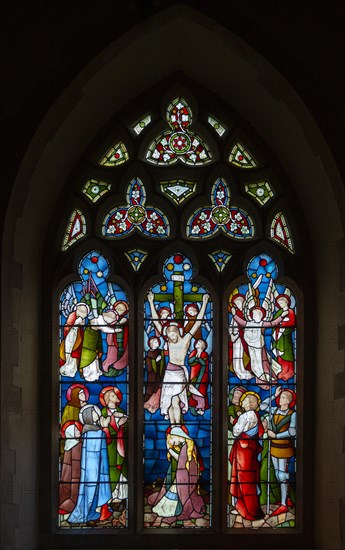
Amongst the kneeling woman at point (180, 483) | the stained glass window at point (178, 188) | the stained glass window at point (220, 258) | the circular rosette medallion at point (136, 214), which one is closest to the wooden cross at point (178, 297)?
the stained glass window at point (220, 258)

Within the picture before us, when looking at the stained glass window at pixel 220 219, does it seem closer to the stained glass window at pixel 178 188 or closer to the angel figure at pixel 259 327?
the stained glass window at pixel 178 188

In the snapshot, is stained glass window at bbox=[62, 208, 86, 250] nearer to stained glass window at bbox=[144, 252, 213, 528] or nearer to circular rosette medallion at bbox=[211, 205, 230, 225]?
stained glass window at bbox=[144, 252, 213, 528]

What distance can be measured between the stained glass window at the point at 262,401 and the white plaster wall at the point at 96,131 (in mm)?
258

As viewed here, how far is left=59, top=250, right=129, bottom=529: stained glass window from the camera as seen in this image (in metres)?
7.77

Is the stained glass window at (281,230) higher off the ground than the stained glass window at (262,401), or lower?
higher

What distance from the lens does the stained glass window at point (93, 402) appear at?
7.77 m

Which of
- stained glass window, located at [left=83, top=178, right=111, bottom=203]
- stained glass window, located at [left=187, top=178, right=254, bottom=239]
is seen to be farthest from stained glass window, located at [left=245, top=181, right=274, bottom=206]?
stained glass window, located at [left=83, top=178, right=111, bottom=203]

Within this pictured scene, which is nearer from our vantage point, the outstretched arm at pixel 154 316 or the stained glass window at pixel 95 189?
the outstretched arm at pixel 154 316
